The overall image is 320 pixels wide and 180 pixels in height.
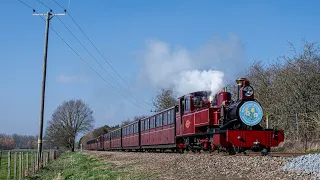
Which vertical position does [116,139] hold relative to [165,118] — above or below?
below

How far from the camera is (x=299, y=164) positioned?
9.59 meters

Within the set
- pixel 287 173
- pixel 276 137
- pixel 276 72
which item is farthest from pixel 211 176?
pixel 276 72

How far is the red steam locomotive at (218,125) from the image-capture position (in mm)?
17578

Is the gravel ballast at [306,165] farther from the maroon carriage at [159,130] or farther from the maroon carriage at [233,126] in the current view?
the maroon carriage at [159,130]

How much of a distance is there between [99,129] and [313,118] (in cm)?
10130

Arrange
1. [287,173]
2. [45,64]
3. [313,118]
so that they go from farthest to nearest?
[313,118] < [45,64] < [287,173]

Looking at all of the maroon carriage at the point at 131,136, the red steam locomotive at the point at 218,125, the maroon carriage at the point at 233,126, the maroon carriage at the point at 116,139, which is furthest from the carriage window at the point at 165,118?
the maroon carriage at the point at 116,139

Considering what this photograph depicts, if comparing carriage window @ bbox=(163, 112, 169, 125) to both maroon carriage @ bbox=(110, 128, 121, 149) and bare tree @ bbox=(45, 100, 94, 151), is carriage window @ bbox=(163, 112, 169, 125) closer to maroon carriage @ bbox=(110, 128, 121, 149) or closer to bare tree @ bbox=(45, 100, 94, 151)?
maroon carriage @ bbox=(110, 128, 121, 149)

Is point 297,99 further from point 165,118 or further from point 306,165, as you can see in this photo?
point 306,165

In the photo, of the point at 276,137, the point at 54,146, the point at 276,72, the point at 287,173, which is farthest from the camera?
the point at 54,146

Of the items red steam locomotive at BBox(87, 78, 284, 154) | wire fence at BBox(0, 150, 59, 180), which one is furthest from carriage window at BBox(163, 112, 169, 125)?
wire fence at BBox(0, 150, 59, 180)

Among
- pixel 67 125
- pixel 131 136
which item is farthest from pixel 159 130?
pixel 67 125

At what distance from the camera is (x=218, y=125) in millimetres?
19359

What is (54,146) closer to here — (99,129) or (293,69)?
(99,129)
